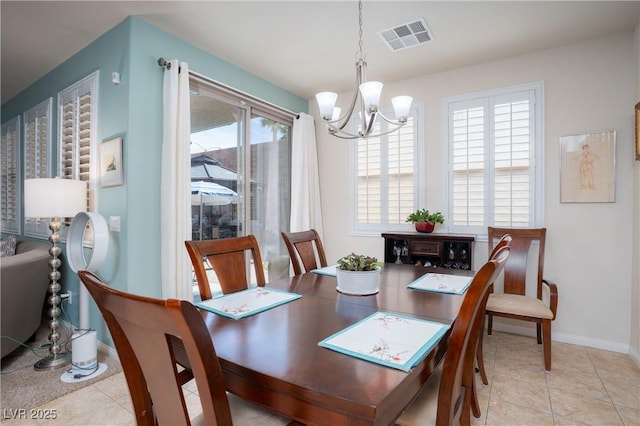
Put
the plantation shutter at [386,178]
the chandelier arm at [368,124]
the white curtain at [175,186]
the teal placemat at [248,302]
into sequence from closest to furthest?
the teal placemat at [248,302] → the chandelier arm at [368,124] → the white curtain at [175,186] → the plantation shutter at [386,178]

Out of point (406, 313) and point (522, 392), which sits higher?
point (406, 313)

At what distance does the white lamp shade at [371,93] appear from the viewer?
1.93 metres

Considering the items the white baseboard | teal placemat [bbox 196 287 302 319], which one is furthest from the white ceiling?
the white baseboard

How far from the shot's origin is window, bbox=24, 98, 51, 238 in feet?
11.9

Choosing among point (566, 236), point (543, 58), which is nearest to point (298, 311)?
point (566, 236)

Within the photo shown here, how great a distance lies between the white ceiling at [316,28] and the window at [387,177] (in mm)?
725

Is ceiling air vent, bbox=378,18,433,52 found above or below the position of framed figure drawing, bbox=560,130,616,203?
above

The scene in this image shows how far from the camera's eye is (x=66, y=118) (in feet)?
10.9

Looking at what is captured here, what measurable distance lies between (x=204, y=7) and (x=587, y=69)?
10.7ft

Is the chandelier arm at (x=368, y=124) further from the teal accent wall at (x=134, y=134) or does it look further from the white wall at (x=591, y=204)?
the teal accent wall at (x=134, y=134)

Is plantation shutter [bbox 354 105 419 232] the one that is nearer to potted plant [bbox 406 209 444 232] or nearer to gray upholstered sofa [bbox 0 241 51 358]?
potted plant [bbox 406 209 444 232]

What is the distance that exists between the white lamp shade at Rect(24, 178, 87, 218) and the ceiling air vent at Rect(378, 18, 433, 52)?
2.83 m

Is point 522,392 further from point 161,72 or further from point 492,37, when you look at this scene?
point 161,72

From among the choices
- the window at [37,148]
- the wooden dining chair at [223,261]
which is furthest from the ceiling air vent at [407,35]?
the window at [37,148]
